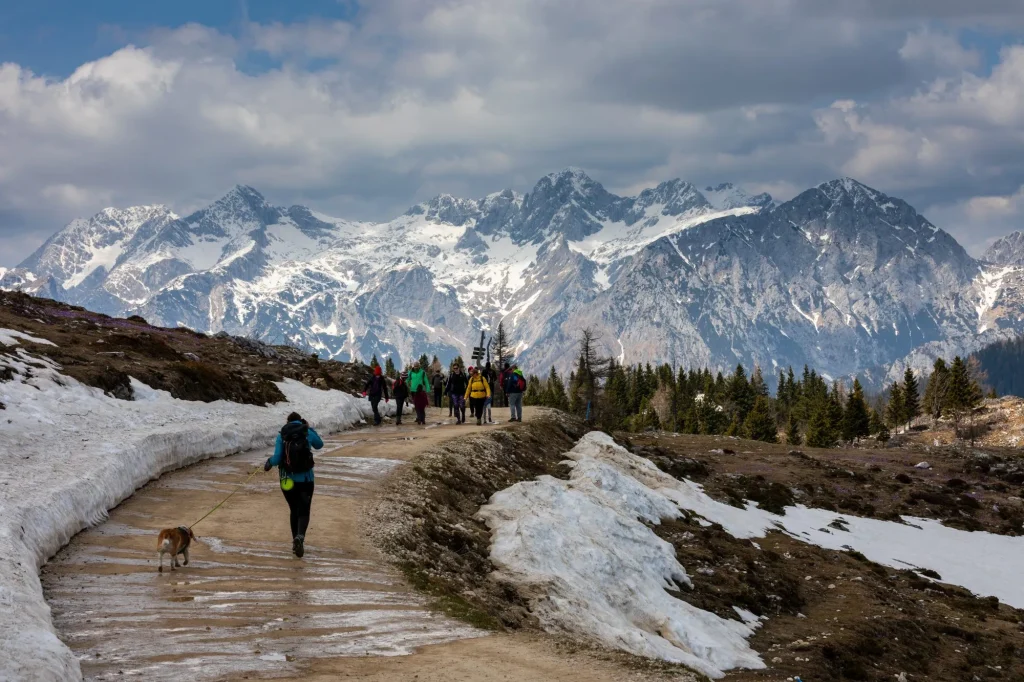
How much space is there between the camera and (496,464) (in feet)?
105

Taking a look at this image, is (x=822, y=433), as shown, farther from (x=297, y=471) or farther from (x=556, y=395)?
(x=297, y=471)

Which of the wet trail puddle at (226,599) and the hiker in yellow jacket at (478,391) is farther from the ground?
the hiker in yellow jacket at (478,391)

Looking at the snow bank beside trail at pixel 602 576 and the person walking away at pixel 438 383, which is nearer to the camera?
the snow bank beside trail at pixel 602 576

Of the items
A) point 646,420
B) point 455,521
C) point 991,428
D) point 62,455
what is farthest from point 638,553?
point 646,420

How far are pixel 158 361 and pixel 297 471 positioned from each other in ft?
76.0

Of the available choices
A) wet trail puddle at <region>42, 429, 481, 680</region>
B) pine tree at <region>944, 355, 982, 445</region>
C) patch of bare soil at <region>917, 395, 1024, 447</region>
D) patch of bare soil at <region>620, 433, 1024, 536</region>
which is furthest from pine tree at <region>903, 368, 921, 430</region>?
wet trail puddle at <region>42, 429, 481, 680</region>

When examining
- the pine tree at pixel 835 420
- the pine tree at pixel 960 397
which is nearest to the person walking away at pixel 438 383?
the pine tree at pixel 835 420

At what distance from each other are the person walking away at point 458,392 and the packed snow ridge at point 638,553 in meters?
6.43

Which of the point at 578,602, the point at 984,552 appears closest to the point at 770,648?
the point at 578,602

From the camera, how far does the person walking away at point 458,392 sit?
4384cm

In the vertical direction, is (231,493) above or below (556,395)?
above

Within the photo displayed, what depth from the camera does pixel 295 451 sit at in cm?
1697

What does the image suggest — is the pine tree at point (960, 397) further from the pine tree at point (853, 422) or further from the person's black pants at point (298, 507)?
the person's black pants at point (298, 507)

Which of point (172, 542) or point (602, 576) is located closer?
point (172, 542)
